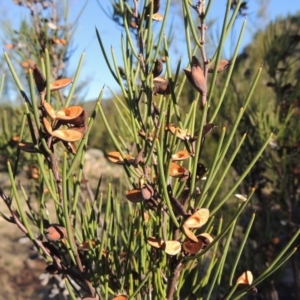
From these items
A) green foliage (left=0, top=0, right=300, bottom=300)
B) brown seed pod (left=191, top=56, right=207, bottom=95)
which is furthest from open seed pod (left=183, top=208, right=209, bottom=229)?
brown seed pod (left=191, top=56, right=207, bottom=95)

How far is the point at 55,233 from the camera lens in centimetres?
48

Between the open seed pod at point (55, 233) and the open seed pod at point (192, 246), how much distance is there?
0.43 ft

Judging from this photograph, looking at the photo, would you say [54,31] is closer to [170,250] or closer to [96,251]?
[96,251]

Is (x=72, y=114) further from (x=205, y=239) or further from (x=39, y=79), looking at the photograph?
(x=205, y=239)

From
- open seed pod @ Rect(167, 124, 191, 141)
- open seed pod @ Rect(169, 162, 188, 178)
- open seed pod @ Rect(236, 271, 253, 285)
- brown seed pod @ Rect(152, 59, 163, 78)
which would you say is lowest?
open seed pod @ Rect(236, 271, 253, 285)

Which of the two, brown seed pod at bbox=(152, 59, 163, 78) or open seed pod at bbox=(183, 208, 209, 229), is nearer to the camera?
open seed pod at bbox=(183, 208, 209, 229)

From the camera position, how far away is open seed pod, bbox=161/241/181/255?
42 cm

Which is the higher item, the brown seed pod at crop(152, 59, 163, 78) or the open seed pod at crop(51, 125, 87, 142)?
the brown seed pod at crop(152, 59, 163, 78)

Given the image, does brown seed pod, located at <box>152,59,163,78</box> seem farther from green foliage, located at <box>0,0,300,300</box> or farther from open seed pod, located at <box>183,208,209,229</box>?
open seed pod, located at <box>183,208,209,229</box>

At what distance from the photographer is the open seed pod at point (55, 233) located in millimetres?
473

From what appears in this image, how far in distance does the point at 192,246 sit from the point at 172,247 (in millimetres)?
19

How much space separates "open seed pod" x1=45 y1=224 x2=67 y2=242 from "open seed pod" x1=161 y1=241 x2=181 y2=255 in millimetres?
116

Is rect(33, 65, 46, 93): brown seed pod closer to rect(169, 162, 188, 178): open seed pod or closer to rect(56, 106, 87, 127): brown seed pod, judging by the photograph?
rect(56, 106, 87, 127): brown seed pod

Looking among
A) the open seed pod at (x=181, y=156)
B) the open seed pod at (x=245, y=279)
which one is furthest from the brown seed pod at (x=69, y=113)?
the open seed pod at (x=245, y=279)
